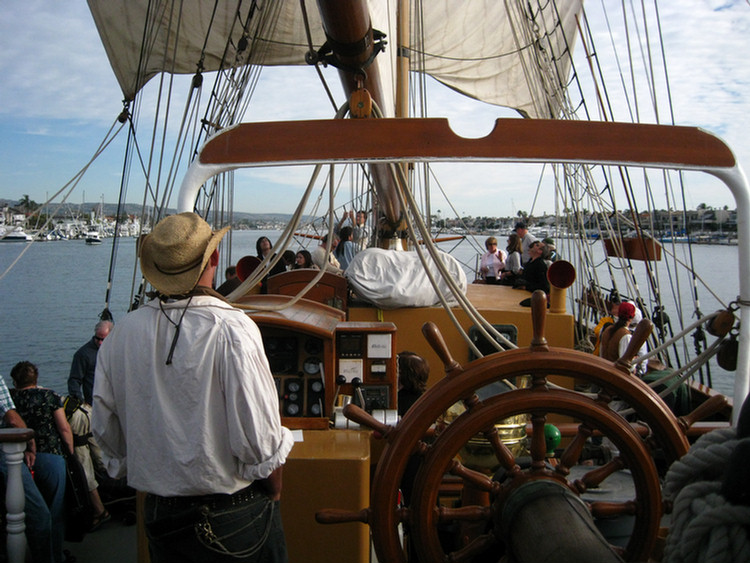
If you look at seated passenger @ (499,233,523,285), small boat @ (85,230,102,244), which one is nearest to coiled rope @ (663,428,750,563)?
seated passenger @ (499,233,523,285)

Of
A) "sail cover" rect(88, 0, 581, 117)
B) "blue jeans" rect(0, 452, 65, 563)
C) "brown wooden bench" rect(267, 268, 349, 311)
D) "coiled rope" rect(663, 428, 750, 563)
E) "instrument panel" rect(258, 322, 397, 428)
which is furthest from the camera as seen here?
"sail cover" rect(88, 0, 581, 117)

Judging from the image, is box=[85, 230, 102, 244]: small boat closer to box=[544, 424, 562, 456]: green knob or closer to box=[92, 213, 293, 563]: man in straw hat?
box=[92, 213, 293, 563]: man in straw hat

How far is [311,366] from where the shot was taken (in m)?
3.22

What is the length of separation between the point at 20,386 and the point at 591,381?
3123 mm

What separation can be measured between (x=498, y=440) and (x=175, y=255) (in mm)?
1035

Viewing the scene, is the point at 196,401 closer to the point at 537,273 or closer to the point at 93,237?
the point at 537,273

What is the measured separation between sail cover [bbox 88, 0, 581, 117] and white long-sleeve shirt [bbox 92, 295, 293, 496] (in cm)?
907

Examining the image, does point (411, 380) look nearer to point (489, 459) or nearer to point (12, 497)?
point (489, 459)

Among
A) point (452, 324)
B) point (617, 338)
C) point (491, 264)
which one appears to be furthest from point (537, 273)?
point (491, 264)

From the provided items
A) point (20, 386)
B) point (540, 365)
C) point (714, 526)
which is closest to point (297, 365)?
point (20, 386)

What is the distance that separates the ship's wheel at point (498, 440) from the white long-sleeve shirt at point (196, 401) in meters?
0.26

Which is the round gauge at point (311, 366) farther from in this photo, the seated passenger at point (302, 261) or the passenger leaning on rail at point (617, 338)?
the seated passenger at point (302, 261)

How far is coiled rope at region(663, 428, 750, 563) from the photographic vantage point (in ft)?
2.77

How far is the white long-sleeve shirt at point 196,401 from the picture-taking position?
1596mm
